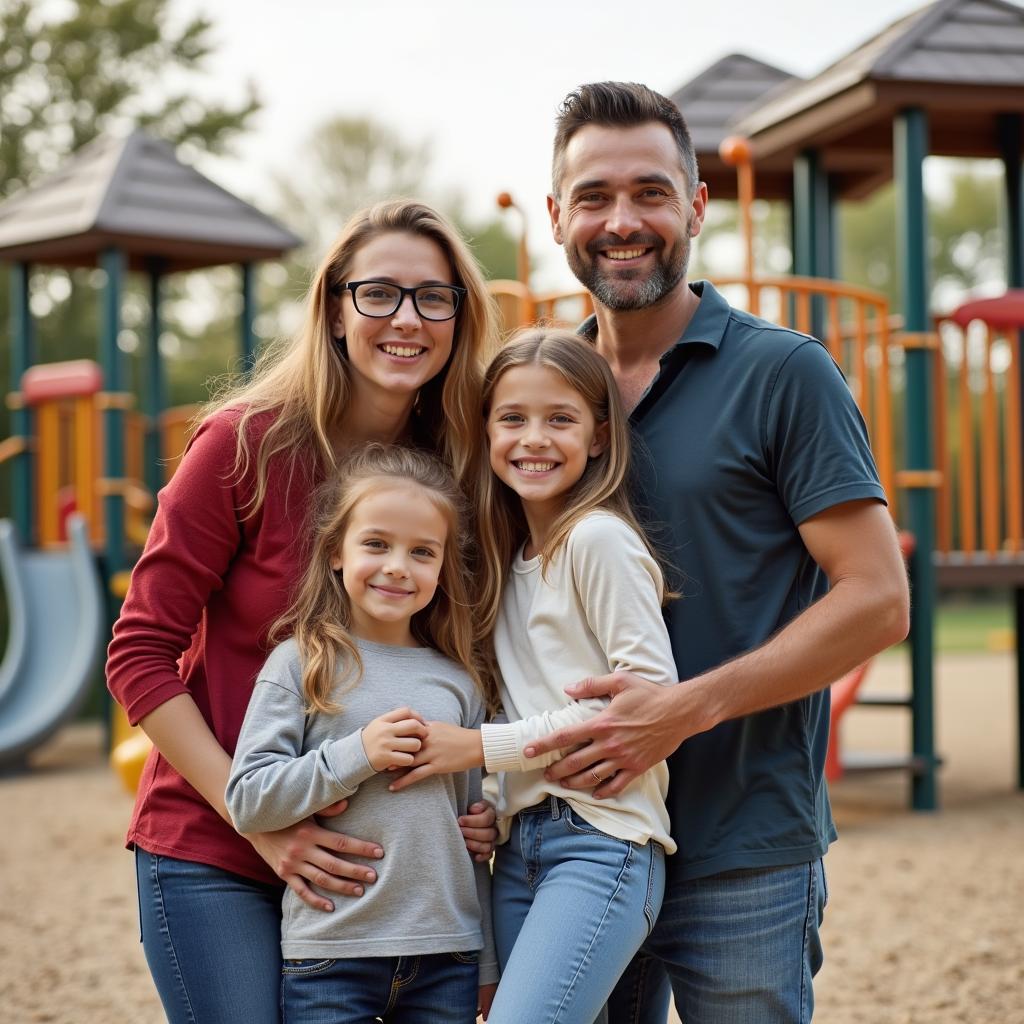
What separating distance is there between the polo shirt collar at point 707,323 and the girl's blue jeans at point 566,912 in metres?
0.87

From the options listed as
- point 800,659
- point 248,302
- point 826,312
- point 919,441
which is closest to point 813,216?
Answer: point 826,312

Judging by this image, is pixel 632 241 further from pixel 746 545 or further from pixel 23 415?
pixel 23 415

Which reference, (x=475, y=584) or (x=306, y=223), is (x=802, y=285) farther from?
(x=306, y=223)

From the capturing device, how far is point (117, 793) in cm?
899

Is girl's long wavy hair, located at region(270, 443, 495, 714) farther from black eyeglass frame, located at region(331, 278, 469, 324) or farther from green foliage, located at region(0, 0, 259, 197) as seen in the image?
green foliage, located at region(0, 0, 259, 197)

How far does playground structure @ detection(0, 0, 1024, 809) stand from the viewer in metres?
7.55

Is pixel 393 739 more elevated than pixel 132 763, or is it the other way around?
pixel 393 739

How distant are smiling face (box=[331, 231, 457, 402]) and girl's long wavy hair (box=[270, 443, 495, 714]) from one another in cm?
14

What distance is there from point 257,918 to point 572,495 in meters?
0.93

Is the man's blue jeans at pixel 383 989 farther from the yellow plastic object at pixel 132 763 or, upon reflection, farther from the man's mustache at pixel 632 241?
the yellow plastic object at pixel 132 763

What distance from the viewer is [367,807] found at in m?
2.32

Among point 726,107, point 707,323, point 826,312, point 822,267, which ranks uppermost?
point 726,107

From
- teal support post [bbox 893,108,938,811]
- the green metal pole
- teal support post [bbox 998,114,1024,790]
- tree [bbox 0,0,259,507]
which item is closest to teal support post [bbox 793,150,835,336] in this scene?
the green metal pole

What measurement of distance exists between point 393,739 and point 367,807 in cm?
16
